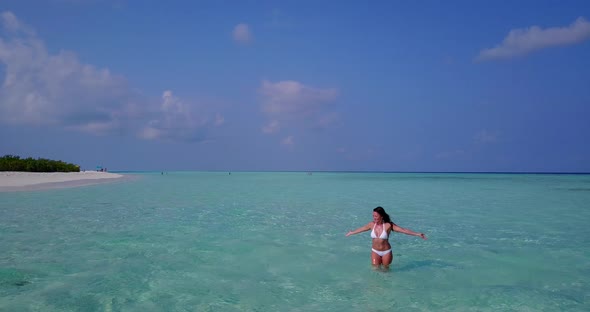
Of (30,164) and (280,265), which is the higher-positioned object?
(30,164)

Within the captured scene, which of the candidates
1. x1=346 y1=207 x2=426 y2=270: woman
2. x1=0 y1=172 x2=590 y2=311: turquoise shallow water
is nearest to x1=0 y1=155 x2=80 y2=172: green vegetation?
x1=0 y1=172 x2=590 y2=311: turquoise shallow water

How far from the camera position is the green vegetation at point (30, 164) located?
193 ft

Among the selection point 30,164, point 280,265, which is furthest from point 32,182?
point 280,265

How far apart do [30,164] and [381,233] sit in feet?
227

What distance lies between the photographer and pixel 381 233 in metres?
9.11

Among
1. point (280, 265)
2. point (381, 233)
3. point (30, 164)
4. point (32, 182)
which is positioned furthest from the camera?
point (30, 164)

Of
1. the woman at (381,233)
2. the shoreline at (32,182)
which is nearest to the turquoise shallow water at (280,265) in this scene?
the woman at (381,233)

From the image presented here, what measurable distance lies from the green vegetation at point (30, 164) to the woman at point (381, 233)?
65.8 meters

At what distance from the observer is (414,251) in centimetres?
1200

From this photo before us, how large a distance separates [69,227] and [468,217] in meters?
18.5

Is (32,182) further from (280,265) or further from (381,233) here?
(381,233)

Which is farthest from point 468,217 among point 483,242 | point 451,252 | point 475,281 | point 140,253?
point 140,253

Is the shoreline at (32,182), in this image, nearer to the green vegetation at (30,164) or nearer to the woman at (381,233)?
the green vegetation at (30,164)

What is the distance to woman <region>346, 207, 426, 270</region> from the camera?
9047 millimetres
